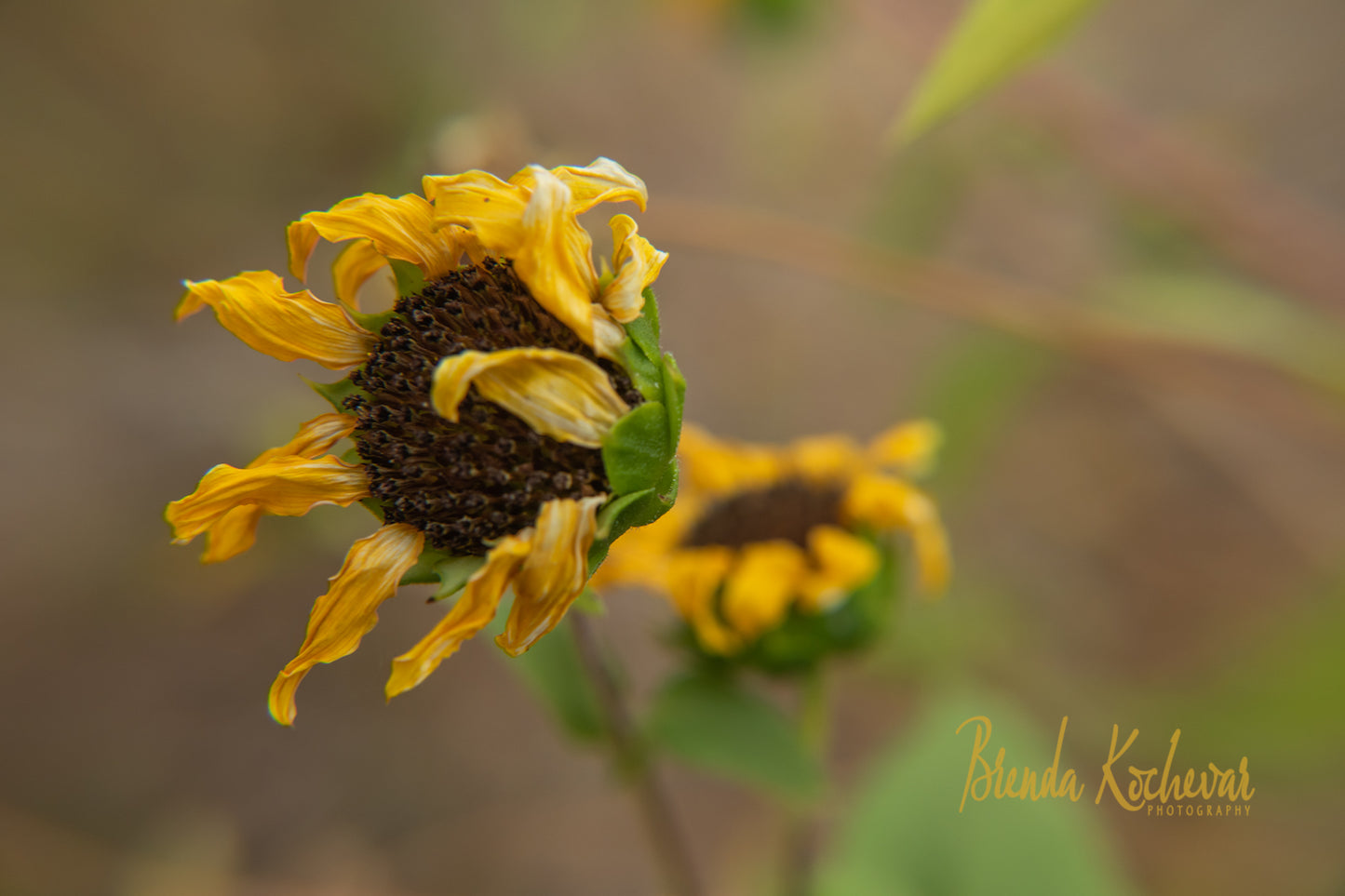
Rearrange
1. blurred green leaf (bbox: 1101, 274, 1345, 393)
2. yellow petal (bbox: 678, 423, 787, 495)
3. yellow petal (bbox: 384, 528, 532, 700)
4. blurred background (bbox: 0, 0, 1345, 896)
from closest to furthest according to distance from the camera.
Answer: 1. yellow petal (bbox: 384, 528, 532, 700)
2. yellow petal (bbox: 678, 423, 787, 495)
3. blurred green leaf (bbox: 1101, 274, 1345, 393)
4. blurred background (bbox: 0, 0, 1345, 896)

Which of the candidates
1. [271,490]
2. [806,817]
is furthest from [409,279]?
[806,817]

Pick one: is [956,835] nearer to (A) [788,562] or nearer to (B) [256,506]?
(A) [788,562]

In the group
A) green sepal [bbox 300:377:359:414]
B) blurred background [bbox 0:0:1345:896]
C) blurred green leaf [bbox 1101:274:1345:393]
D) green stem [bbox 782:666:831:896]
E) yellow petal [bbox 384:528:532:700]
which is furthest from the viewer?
blurred background [bbox 0:0:1345:896]

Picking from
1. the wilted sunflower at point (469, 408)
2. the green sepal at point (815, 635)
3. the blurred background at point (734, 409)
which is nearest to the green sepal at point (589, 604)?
the wilted sunflower at point (469, 408)

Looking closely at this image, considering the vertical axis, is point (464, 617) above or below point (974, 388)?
below

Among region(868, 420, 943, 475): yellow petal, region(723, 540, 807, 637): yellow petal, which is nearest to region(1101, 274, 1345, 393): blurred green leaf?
region(868, 420, 943, 475): yellow petal

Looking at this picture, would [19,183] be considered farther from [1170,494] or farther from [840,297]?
[1170,494]

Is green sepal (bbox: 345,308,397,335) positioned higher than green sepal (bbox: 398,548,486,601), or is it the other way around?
green sepal (bbox: 345,308,397,335)

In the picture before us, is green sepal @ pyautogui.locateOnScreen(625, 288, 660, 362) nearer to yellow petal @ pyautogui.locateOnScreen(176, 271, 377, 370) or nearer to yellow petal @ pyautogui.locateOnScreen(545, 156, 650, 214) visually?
yellow petal @ pyautogui.locateOnScreen(545, 156, 650, 214)
